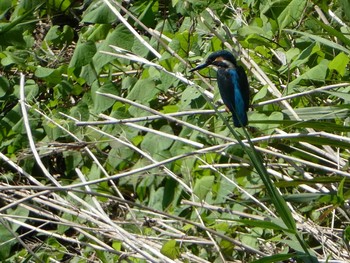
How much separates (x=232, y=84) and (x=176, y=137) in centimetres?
30

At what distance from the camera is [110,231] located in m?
3.20

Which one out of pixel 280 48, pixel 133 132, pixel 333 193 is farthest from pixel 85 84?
pixel 333 193

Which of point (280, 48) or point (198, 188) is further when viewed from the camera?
point (280, 48)

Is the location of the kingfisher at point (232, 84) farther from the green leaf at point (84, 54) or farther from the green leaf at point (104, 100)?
the green leaf at point (84, 54)

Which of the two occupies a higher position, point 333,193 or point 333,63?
point 333,63

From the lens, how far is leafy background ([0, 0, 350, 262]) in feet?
9.88

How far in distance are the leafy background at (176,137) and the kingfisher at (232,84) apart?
5cm

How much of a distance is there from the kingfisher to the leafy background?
0.05 meters

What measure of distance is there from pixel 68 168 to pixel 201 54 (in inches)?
32.3

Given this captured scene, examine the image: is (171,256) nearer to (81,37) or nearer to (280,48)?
(280,48)

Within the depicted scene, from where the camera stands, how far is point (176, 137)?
3340 millimetres

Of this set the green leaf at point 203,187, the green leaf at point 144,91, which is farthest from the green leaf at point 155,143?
the green leaf at point 203,187

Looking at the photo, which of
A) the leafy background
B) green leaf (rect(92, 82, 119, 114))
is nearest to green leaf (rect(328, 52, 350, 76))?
the leafy background

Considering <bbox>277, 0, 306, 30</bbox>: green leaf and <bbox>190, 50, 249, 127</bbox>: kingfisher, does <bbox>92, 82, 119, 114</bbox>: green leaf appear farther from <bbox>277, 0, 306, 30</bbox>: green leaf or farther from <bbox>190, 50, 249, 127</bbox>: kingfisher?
<bbox>277, 0, 306, 30</bbox>: green leaf
